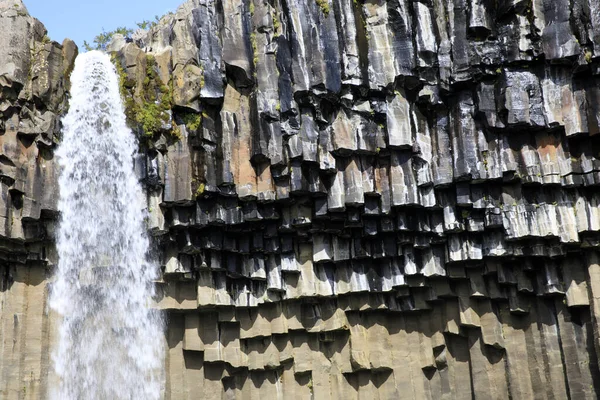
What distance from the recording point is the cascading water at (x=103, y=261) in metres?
17.2

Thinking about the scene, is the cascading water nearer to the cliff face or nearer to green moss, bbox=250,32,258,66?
the cliff face

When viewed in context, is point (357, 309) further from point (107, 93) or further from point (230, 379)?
point (107, 93)

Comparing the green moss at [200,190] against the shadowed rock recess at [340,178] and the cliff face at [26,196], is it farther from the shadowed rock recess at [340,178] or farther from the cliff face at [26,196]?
the cliff face at [26,196]

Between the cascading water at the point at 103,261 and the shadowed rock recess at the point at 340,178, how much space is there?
40cm

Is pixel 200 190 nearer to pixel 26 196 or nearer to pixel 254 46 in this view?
pixel 254 46

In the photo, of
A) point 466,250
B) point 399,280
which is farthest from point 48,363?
point 466,250

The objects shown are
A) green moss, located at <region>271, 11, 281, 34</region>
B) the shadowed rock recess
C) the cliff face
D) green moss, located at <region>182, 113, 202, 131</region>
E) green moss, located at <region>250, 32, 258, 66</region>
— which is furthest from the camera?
green moss, located at <region>271, 11, 281, 34</region>

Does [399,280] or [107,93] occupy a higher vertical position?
[107,93]

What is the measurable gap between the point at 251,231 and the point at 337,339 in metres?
3.51

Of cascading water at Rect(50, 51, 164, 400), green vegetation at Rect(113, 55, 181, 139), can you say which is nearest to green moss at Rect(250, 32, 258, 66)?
green vegetation at Rect(113, 55, 181, 139)

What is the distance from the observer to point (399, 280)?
1794 centimetres

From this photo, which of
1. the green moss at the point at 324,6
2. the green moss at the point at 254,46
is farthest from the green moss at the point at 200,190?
the green moss at the point at 324,6

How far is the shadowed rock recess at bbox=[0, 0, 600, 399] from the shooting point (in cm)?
1670

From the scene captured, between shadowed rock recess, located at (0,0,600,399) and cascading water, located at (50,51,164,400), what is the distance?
15.8 inches
